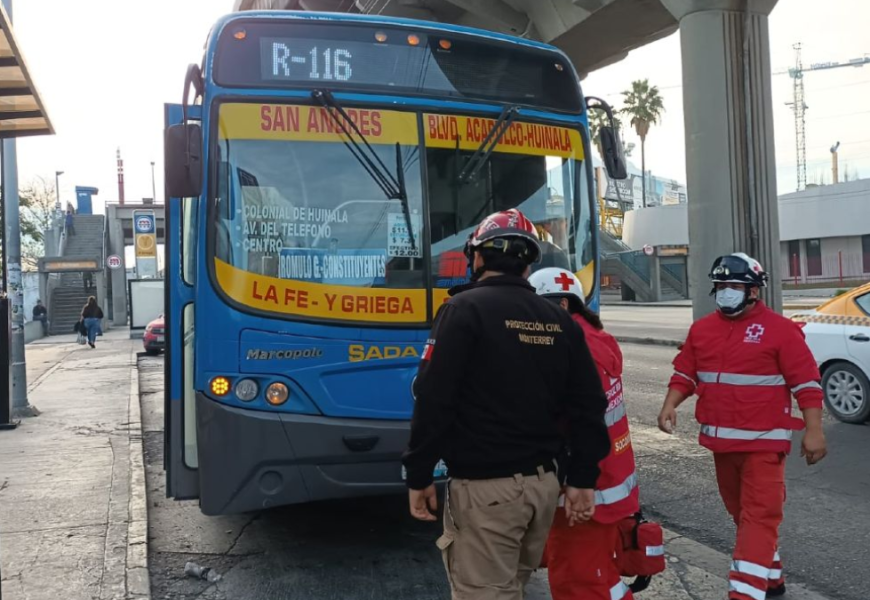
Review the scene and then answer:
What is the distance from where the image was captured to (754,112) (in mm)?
12430

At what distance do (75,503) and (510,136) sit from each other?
14.9 feet

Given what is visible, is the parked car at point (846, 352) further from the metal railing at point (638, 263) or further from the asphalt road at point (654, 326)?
the metal railing at point (638, 263)

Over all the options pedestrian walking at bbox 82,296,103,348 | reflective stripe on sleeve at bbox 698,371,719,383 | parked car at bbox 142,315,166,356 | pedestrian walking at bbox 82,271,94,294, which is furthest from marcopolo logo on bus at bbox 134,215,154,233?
reflective stripe on sleeve at bbox 698,371,719,383

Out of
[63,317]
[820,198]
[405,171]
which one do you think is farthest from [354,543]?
[820,198]

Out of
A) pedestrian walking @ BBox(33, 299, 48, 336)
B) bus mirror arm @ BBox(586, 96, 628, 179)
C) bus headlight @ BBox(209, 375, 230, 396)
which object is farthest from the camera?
pedestrian walking @ BBox(33, 299, 48, 336)

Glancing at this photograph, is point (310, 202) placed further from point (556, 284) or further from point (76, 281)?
point (76, 281)

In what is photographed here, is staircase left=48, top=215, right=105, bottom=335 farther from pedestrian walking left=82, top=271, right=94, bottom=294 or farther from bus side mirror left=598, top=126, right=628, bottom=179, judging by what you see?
bus side mirror left=598, top=126, right=628, bottom=179

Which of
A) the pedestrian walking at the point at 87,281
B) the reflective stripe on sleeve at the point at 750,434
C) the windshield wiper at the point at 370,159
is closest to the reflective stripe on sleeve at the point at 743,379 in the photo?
the reflective stripe on sleeve at the point at 750,434

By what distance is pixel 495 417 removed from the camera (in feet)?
8.57

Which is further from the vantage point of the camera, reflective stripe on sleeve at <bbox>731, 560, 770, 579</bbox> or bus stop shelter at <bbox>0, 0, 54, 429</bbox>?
bus stop shelter at <bbox>0, 0, 54, 429</bbox>

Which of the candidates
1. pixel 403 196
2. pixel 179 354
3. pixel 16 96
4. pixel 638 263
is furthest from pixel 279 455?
pixel 638 263

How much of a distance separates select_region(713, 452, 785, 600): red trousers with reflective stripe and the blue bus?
182cm

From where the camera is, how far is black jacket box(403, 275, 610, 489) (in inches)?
101

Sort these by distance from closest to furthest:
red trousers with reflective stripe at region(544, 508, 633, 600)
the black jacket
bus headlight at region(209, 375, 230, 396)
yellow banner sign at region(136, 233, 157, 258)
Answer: the black jacket, red trousers with reflective stripe at region(544, 508, 633, 600), bus headlight at region(209, 375, 230, 396), yellow banner sign at region(136, 233, 157, 258)
